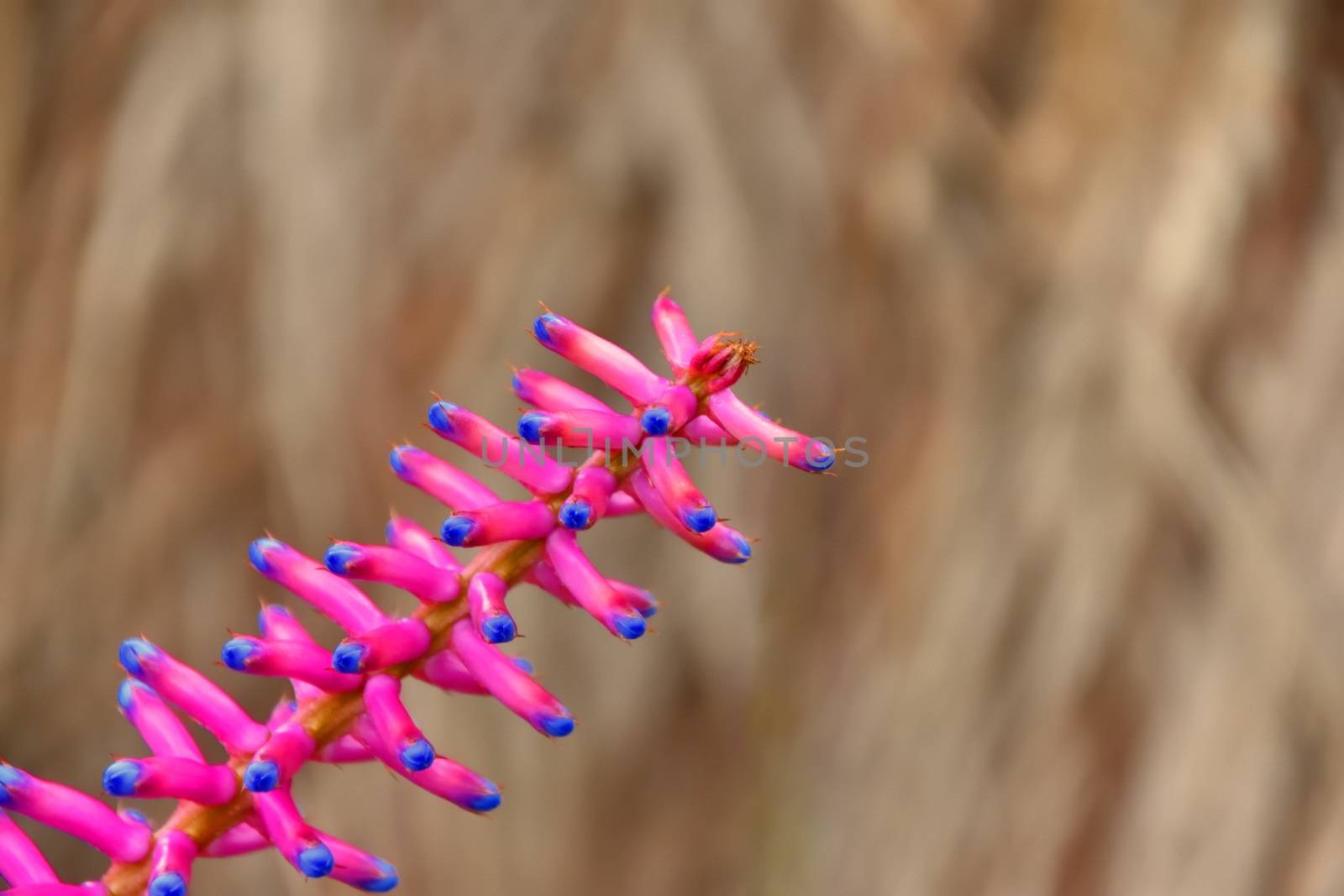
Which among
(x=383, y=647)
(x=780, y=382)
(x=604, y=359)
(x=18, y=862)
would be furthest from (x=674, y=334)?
(x=780, y=382)

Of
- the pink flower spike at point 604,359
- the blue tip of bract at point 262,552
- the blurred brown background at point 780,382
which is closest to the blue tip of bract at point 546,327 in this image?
the pink flower spike at point 604,359

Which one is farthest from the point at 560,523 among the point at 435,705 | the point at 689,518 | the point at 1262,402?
the point at 1262,402

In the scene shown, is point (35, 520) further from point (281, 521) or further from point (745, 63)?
point (745, 63)

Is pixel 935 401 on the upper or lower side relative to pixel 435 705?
upper

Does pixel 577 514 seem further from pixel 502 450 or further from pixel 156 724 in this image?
pixel 156 724

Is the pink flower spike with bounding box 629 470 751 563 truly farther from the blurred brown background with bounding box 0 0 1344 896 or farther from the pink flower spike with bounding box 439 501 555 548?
the blurred brown background with bounding box 0 0 1344 896

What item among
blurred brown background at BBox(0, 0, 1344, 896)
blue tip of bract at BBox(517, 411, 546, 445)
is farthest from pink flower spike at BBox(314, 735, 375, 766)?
blurred brown background at BBox(0, 0, 1344, 896)

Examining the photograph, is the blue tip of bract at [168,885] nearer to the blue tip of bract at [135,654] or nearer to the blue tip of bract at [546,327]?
the blue tip of bract at [135,654]
